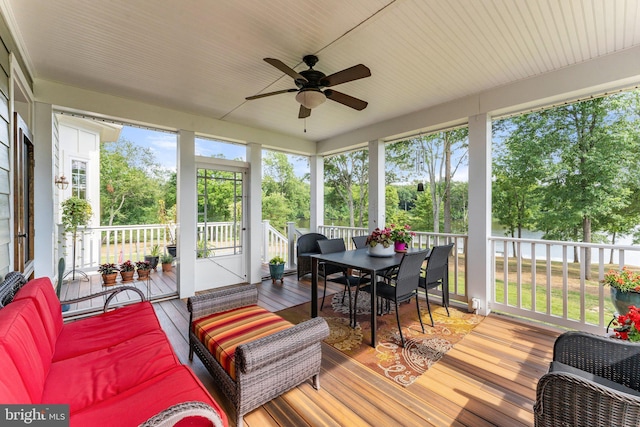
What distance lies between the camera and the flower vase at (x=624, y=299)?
2303mm

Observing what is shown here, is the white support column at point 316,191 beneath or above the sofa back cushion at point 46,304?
above

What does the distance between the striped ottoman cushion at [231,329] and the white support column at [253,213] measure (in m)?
2.64

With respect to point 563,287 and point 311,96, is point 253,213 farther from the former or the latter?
point 563,287

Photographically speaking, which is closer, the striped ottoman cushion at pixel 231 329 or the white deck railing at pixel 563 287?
the striped ottoman cushion at pixel 231 329

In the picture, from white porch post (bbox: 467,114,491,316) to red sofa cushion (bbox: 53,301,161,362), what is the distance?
3.64 m

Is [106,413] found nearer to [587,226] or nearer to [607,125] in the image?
[587,226]

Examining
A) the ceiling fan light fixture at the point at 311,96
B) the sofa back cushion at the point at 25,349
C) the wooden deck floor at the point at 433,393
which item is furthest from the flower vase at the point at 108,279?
the ceiling fan light fixture at the point at 311,96

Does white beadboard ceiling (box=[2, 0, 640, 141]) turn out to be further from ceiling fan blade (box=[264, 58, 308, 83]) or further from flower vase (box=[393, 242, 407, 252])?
flower vase (box=[393, 242, 407, 252])

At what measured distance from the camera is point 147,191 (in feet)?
28.1

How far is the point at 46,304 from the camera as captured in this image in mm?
1696

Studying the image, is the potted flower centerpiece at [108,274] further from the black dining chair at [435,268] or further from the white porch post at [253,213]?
the black dining chair at [435,268]

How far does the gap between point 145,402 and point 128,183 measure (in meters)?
9.11

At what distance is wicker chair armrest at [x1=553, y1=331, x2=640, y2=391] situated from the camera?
1313mm

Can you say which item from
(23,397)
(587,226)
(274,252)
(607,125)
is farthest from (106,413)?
(607,125)
